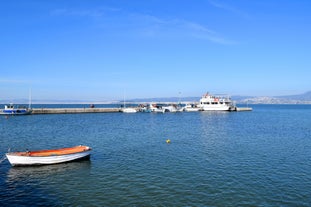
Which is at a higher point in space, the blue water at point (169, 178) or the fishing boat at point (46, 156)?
the fishing boat at point (46, 156)

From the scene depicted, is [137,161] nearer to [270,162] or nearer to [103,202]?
[103,202]

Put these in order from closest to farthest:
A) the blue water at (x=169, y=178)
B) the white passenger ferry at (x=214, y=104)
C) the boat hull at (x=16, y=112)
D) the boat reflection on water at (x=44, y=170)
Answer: the blue water at (x=169, y=178)
the boat reflection on water at (x=44, y=170)
the boat hull at (x=16, y=112)
the white passenger ferry at (x=214, y=104)

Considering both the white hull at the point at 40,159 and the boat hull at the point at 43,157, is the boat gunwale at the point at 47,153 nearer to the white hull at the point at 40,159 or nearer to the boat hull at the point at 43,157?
the boat hull at the point at 43,157

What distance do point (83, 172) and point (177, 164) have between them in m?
9.10

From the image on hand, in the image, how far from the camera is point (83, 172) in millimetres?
24062

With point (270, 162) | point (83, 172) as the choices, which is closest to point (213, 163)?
point (270, 162)

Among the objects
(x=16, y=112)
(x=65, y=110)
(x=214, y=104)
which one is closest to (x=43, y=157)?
(x=16, y=112)

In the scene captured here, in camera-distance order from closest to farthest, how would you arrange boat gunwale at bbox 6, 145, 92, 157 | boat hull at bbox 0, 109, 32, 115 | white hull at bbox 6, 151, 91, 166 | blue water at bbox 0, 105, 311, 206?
blue water at bbox 0, 105, 311, 206 → white hull at bbox 6, 151, 91, 166 → boat gunwale at bbox 6, 145, 92, 157 → boat hull at bbox 0, 109, 32, 115

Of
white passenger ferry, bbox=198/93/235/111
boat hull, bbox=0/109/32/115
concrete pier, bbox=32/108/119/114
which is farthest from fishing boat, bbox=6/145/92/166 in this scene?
white passenger ferry, bbox=198/93/235/111

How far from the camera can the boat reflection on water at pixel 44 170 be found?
22.6 metres

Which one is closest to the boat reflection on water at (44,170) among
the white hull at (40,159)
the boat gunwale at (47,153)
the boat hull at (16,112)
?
the white hull at (40,159)

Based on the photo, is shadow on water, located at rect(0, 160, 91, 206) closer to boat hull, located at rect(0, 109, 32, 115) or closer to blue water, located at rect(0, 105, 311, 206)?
blue water, located at rect(0, 105, 311, 206)

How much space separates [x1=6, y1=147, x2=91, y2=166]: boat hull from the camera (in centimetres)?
2520

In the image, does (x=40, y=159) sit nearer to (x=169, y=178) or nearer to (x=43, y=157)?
(x=43, y=157)
